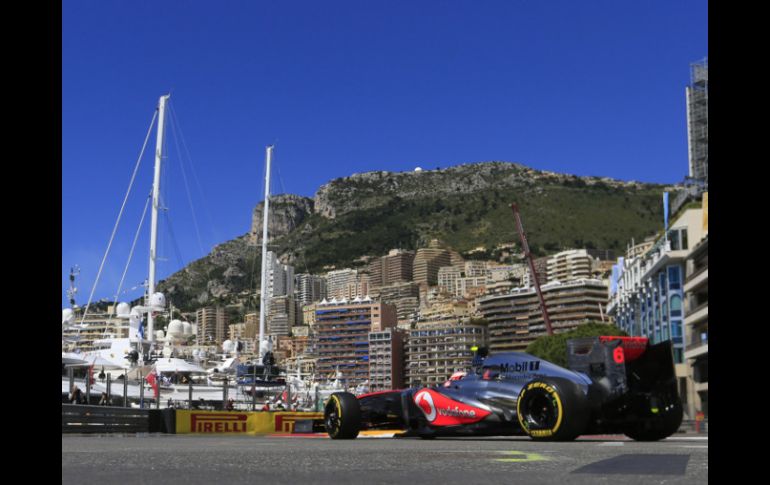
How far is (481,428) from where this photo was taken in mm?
14391

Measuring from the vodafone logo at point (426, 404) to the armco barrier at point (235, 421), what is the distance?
1262 centimetres

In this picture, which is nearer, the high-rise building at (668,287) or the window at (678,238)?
the high-rise building at (668,287)

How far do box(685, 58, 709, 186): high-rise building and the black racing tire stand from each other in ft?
308

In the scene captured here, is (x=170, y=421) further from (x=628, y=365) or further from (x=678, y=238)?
(x=678, y=238)

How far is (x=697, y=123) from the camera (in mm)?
110750

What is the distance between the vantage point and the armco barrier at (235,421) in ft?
91.7

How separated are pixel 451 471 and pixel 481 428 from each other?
829 centimetres

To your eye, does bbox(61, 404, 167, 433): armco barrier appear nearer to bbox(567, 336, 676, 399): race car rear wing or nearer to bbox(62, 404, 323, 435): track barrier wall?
bbox(62, 404, 323, 435): track barrier wall

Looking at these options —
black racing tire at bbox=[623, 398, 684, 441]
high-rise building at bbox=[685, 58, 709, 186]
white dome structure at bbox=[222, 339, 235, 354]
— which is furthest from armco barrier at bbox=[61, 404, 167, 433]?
high-rise building at bbox=[685, 58, 709, 186]

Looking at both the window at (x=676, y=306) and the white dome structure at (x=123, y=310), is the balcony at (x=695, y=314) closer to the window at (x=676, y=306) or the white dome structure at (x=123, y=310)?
the window at (x=676, y=306)

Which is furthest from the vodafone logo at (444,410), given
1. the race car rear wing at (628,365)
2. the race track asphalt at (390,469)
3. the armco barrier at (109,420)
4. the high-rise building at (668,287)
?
the high-rise building at (668,287)
